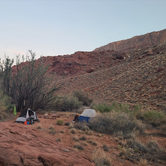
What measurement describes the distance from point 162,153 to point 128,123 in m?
3.20

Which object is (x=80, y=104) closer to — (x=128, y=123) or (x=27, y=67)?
Result: (x=27, y=67)

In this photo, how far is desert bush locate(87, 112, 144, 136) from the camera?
8.41 meters

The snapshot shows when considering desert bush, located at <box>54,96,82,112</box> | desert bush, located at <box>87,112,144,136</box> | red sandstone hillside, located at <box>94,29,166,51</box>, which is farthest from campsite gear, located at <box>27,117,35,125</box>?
red sandstone hillside, located at <box>94,29,166,51</box>

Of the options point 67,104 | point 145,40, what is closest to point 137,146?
point 67,104

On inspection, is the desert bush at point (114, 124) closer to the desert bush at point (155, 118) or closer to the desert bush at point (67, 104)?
the desert bush at point (155, 118)

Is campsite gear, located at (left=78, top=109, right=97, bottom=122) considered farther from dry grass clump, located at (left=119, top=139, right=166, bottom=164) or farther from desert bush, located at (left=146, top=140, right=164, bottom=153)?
desert bush, located at (left=146, top=140, right=164, bottom=153)

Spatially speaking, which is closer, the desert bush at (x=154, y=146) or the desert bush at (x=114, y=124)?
the desert bush at (x=154, y=146)

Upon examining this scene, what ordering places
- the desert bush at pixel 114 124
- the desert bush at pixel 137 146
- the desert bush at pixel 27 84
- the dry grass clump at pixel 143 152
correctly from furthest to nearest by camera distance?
the desert bush at pixel 27 84 → the desert bush at pixel 114 124 → the desert bush at pixel 137 146 → the dry grass clump at pixel 143 152

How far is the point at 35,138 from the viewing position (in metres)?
3.25

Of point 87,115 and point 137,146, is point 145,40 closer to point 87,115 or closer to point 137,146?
point 87,115

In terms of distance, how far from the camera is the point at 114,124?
28.5ft

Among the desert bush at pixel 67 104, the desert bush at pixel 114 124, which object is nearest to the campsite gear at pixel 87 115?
the desert bush at pixel 114 124

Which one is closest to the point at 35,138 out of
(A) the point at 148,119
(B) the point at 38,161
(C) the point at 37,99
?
(B) the point at 38,161

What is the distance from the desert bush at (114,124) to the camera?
27.6 feet
